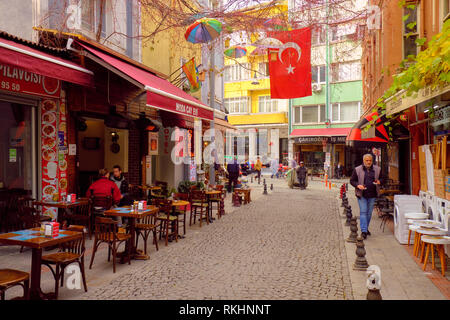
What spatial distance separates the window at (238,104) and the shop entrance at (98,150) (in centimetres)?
2723

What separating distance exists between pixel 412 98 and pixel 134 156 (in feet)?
30.4

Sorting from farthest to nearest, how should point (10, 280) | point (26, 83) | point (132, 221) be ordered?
1. point (26, 83)
2. point (132, 221)
3. point (10, 280)

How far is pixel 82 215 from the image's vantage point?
796 centimetres

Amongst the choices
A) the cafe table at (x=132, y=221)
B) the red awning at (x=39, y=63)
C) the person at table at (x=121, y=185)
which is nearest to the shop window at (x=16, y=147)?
the red awning at (x=39, y=63)

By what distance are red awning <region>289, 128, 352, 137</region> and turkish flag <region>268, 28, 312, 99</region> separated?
21.7 m

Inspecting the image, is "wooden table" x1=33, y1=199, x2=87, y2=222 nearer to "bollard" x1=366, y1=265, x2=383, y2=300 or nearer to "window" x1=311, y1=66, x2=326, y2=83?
"bollard" x1=366, y1=265, x2=383, y2=300

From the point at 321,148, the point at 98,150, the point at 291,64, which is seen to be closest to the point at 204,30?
the point at 291,64

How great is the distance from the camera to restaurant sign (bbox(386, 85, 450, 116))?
5212 mm

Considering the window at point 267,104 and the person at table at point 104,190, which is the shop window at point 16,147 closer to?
the person at table at point 104,190

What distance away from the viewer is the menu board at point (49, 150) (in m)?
8.15

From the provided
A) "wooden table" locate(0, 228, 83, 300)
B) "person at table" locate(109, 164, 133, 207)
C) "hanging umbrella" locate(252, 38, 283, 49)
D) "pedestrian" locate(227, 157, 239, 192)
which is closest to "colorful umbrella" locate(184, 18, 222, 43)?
"hanging umbrella" locate(252, 38, 283, 49)

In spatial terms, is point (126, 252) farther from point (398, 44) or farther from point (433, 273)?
point (398, 44)

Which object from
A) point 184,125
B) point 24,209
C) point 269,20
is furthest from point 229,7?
point 24,209

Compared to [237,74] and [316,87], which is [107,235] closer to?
[316,87]
